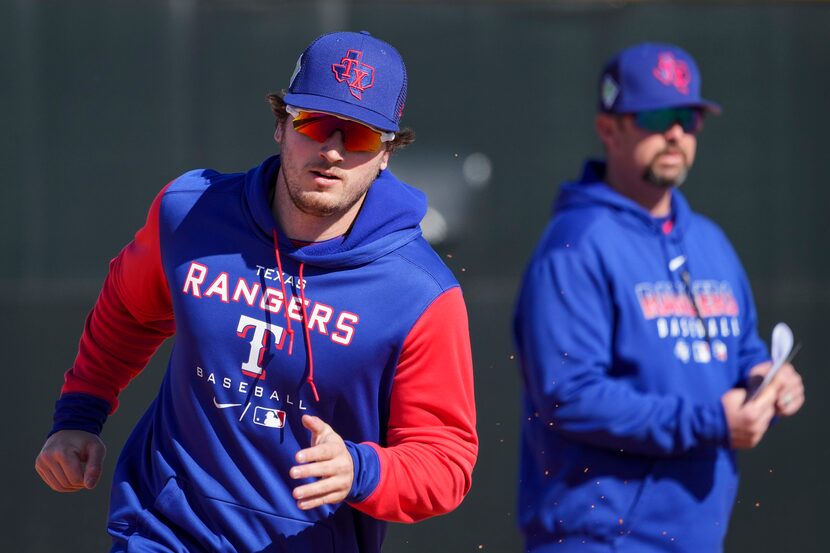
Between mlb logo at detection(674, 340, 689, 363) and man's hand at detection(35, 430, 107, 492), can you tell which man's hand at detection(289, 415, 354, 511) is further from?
mlb logo at detection(674, 340, 689, 363)

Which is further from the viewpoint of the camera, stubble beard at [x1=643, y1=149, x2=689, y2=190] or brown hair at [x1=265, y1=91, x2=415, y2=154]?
stubble beard at [x1=643, y1=149, x2=689, y2=190]

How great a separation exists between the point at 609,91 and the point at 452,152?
4.10ft

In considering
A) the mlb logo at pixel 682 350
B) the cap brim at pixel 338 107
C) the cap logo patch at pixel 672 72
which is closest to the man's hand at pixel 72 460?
the cap brim at pixel 338 107

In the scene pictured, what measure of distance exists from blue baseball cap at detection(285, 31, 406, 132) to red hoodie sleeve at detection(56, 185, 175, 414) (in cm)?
43

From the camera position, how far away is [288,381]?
9.06 feet

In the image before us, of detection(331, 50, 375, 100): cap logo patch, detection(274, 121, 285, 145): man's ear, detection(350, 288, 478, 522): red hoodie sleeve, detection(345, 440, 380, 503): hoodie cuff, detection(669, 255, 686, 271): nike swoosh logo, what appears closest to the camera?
detection(345, 440, 380, 503): hoodie cuff

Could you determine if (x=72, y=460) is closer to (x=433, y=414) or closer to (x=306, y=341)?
(x=306, y=341)

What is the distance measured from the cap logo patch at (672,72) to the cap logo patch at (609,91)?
0.43ft

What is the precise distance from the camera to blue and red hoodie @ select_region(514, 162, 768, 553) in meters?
3.59

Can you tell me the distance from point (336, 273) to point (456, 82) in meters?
2.64

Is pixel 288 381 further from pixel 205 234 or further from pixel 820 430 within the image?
pixel 820 430

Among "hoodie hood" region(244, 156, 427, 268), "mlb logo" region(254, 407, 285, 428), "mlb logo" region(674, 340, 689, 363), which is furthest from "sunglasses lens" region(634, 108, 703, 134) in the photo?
"mlb logo" region(254, 407, 285, 428)

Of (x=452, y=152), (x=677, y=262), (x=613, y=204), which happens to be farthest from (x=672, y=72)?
(x=452, y=152)

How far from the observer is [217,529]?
2.81 metres
